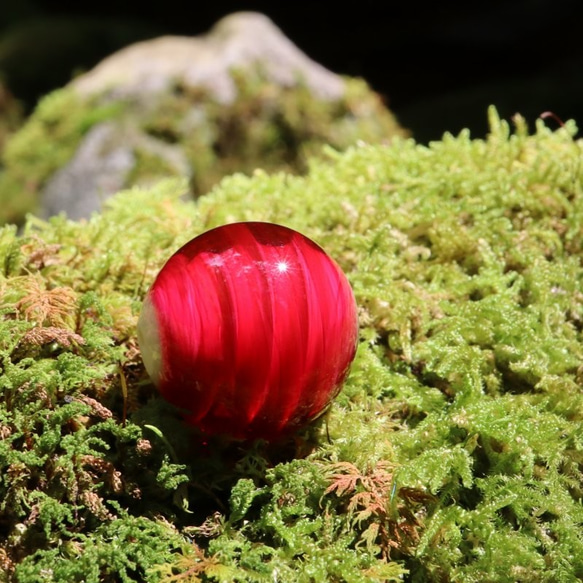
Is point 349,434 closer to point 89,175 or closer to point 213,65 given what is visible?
point 89,175

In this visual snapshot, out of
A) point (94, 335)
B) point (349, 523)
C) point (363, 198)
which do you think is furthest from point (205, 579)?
point (363, 198)

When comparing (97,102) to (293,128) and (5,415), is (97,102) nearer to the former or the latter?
(293,128)

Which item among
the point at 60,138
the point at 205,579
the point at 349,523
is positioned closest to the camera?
the point at 205,579

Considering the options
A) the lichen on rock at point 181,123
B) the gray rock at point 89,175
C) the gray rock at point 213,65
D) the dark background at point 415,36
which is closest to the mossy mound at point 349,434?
the gray rock at point 89,175

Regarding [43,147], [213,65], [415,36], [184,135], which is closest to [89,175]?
[43,147]

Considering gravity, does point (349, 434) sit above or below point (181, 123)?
below
